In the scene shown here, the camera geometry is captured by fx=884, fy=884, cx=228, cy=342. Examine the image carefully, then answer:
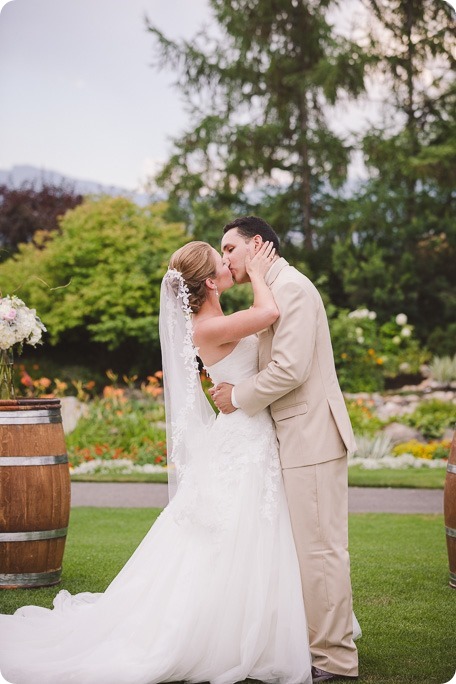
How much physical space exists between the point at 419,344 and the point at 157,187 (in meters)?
8.35

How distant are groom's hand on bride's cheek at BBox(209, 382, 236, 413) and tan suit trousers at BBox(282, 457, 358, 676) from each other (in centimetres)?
41

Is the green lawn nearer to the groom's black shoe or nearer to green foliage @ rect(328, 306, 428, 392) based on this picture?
→ green foliage @ rect(328, 306, 428, 392)

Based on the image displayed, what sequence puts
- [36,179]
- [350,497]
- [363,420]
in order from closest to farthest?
1. [350,497]
2. [363,420]
3. [36,179]

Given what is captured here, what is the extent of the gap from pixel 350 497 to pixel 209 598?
Answer: 18.6 feet

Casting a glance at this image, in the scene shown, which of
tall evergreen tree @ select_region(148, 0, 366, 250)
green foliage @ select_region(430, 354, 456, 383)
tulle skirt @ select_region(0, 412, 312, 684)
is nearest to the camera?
tulle skirt @ select_region(0, 412, 312, 684)

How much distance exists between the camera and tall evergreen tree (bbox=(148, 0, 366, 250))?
2172cm

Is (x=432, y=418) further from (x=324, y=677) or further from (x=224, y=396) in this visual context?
(x=324, y=677)

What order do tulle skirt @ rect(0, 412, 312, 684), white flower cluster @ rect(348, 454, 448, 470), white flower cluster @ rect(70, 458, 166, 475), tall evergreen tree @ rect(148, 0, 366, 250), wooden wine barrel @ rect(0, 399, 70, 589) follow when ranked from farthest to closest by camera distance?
1. tall evergreen tree @ rect(148, 0, 366, 250)
2. white flower cluster @ rect(348, 454, 448, 470)
3. white flower cluster @ rect(70, 458, 166, 475)
4. wooden wine barrel @ rect(0, 399, 70, 589)
5. tulle skirt @ rect(0, 412, 312, 684)

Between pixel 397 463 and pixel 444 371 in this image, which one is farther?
pixel 444 371

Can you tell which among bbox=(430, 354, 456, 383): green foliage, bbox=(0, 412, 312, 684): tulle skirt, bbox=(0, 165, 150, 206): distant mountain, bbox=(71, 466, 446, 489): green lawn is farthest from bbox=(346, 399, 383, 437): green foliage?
bbox=(0, 165, 150, 206): distant mountain

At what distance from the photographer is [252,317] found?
13.4 feet

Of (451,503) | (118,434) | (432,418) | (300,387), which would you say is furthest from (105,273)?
(300,387)

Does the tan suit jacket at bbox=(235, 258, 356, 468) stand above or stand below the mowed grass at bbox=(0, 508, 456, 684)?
above

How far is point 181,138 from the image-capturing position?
889 inches
